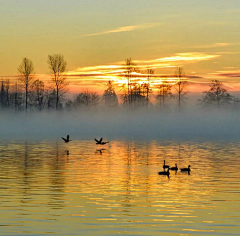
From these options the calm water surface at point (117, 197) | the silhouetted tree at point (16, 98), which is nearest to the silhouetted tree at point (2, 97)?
the silhouetted tree at point (16, 98)

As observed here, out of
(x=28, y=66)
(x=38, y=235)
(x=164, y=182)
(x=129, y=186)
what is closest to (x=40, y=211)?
(x=38, y=235)

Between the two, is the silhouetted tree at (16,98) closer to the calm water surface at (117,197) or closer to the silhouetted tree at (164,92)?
the silhouetted tree at (164,92)

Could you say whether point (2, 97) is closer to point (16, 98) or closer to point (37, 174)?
point (16, 98)

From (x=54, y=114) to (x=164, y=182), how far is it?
3404 inches

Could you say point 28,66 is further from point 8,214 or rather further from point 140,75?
point 8,214

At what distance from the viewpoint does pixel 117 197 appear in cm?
3278

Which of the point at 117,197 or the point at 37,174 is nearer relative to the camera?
the point at 117,197

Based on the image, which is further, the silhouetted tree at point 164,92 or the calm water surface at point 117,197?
the silhouetted tree at point 164,92

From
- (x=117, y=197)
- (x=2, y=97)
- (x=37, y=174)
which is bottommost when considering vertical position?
(x=117, y=197)

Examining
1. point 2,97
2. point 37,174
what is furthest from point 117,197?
point 2,97

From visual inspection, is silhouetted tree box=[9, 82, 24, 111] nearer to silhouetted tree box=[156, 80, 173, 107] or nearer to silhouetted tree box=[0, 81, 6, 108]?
silhouetted tree box=[0, 81, 6, 108]

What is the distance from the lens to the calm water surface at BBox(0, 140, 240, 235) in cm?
2498

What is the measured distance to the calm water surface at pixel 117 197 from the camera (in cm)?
2498

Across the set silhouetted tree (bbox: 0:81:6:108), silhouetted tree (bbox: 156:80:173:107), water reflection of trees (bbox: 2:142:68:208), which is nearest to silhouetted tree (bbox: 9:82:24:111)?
silhouetted tree (bbox: 0:81:6:108)
